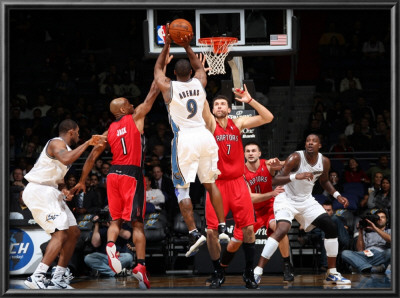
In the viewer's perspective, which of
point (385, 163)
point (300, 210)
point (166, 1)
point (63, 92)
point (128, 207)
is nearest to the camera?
point (166, 1)

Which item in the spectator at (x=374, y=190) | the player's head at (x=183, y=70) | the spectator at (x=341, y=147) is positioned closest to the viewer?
the player's head at (x=183, y=70)

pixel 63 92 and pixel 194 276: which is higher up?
pixel 63 92

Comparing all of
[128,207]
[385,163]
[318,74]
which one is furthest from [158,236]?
[318,74]

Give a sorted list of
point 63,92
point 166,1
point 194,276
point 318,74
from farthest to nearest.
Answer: point 318,74 → point 63,92 → point 194,276 → point 166,1

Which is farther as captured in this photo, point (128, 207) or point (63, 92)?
point (63, 92)

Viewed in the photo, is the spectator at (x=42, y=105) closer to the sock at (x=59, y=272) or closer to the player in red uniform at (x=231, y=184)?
the sock at (x=59, y=272)

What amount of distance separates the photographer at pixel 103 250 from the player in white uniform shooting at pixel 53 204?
184 cm

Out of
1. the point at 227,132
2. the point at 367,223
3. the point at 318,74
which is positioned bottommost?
the point at 367,223

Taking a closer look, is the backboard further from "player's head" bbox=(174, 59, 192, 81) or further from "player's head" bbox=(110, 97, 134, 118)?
"player's head" bbox=(174, 59, 192, 81)

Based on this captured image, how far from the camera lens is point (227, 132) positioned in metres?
9.63

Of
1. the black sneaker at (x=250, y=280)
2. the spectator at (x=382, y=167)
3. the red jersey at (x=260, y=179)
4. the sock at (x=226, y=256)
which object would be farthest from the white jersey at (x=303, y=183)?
the spectator at (x=382, y=167)

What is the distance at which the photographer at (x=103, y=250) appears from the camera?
1176cm

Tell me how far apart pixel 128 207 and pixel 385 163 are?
5846 mm

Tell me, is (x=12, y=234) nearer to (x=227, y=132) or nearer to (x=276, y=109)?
(x=227, y=132)
